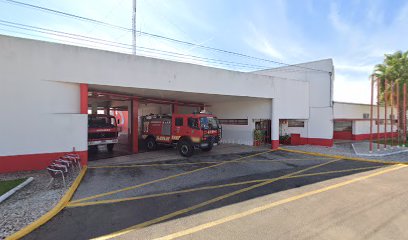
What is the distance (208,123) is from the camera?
514 inches

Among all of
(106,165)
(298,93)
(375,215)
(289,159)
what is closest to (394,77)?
(298,93)

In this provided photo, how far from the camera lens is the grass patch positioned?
20.4ft

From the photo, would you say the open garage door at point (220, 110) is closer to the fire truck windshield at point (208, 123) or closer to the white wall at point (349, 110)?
the fire truck windshield at point (208, 123)

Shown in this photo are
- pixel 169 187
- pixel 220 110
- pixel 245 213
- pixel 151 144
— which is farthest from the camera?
pixel 220 110

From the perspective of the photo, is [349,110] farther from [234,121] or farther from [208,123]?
[208,123]

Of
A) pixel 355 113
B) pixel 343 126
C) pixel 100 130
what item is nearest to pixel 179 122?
pixel 100 130

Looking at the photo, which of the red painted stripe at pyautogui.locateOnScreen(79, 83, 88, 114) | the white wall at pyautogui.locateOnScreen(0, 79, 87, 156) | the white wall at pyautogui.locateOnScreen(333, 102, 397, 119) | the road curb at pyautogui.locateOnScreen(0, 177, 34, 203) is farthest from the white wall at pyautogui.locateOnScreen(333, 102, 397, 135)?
the road curb at pyautogui.locateOnScreen(0, 177, 34, 203)

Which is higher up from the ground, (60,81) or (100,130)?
(60,81)

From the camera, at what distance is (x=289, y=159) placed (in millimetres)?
12547

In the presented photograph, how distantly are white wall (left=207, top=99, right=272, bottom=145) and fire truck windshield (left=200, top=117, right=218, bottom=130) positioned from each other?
181 inches

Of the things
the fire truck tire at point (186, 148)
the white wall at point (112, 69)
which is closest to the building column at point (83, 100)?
the white wall at point (112, 69)

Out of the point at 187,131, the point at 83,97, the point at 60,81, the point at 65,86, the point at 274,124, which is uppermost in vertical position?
the point at 60,81

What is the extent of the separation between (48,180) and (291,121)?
17090mm

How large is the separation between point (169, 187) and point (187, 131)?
19.7 ft
